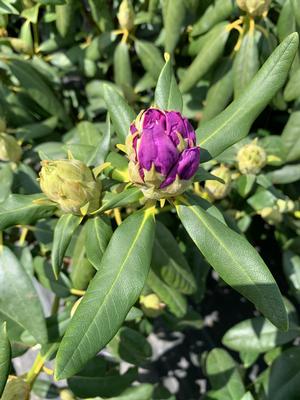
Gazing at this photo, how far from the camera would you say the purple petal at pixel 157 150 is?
26.6 inches

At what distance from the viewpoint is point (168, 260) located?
45.7 inches

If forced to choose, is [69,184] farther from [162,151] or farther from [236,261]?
[236,261]

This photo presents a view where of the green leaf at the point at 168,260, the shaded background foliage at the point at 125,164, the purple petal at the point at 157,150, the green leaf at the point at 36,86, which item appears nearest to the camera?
the purple petal at the point at 157,150

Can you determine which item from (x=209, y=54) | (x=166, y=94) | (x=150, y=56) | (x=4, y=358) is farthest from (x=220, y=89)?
(x=4, y=358)

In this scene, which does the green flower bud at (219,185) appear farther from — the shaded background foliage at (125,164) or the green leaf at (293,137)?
the green leaf at (293,137)

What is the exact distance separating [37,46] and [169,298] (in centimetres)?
89

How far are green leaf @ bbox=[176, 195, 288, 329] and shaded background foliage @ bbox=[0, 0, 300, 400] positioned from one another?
91 mm

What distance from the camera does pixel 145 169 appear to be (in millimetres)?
708

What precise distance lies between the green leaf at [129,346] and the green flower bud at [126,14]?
834mm

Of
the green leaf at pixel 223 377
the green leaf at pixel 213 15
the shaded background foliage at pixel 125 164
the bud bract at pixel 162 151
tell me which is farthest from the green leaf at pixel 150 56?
the green leaf at pixel 223 377

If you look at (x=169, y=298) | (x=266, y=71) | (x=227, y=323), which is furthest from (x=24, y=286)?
(x=227, y=323)

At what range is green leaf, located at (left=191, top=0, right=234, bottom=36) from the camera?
1.21m

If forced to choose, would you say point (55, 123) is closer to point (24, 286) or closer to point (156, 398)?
A: point (24, 286)

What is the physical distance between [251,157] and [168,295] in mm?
425
